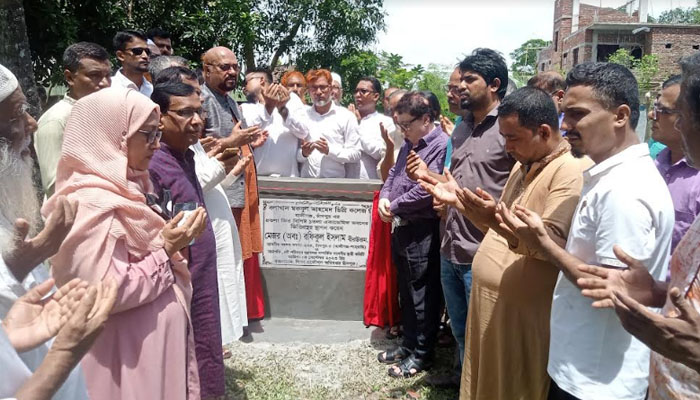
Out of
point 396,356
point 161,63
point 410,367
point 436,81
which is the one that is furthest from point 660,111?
point 436,81

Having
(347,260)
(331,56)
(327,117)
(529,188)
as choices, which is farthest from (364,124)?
(331,56)

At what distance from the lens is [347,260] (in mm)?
4855

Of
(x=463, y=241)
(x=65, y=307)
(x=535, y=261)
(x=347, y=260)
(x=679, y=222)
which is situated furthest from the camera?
(x=347, y=260)

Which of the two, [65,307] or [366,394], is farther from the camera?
[366,394]

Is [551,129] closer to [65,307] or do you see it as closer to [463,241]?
[463,241]

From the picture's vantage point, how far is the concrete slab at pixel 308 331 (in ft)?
15.0

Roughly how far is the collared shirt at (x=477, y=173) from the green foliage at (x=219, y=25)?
6.41 m

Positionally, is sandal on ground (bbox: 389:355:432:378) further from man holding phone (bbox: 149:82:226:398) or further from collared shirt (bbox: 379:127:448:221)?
man holding phone (bbox: 149:82:226:398)

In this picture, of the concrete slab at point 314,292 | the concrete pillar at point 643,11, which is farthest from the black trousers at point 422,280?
the concrete pillar at point 643,11

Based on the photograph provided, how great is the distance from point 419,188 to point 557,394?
1.68 meters

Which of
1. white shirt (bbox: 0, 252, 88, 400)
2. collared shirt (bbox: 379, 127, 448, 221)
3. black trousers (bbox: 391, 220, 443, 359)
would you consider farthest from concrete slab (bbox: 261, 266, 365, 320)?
white shirt (bbox: 0, 252, 88, 400)

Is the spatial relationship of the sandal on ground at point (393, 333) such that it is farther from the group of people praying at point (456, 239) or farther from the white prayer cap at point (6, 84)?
the white prayer cap at point (6, 84)

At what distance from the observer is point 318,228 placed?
4828mm

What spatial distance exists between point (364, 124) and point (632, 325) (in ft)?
14.0
